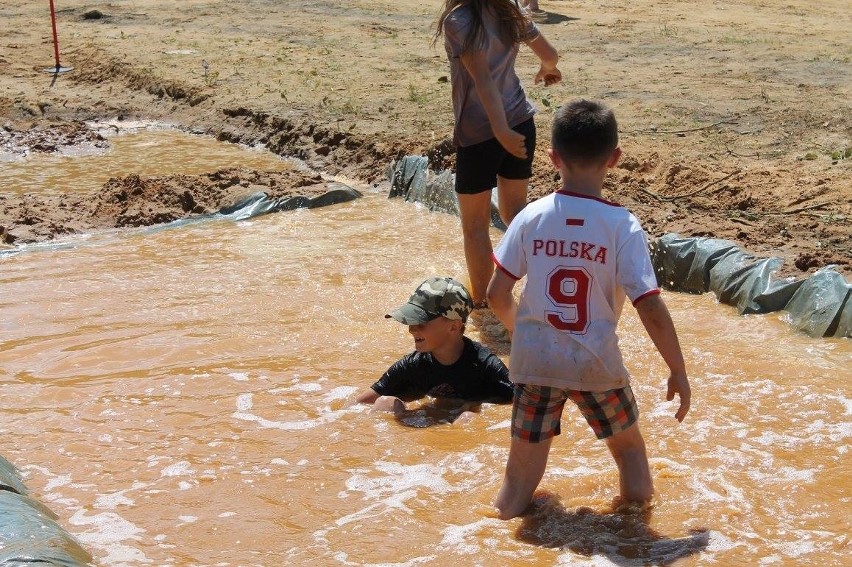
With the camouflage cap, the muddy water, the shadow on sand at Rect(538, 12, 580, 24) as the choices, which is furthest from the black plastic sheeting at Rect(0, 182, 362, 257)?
the shadow on sand at Rect(538, 12, 580, 24)

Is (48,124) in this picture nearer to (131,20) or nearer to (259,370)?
(131,20)

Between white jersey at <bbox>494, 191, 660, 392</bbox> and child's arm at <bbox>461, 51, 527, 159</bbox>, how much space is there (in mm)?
1712

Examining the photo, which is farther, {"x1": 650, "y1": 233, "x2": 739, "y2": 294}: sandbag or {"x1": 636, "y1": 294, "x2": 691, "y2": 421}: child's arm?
{"x1": 650, "y1": 233, "x2": 739, "y2": 294}: sandbag

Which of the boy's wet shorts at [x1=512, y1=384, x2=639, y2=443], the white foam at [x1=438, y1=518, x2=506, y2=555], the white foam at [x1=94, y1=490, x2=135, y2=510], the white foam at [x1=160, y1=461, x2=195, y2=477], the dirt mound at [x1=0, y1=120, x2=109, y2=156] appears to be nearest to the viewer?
the boy's wet shorts at [x1=512, y1=384, x2=639, y2=443]

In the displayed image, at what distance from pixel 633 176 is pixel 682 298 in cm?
184

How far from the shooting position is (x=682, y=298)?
641 cm

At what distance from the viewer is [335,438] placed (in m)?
4.75

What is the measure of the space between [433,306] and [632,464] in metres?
1.28

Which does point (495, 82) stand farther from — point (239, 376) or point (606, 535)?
point (606, 535)

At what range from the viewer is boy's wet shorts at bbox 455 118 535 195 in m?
5.67

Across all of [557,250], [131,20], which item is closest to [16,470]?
[557,250]

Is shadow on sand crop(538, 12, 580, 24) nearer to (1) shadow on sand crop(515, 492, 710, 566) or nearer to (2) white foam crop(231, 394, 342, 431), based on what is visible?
(2) white foam crop(231, 394, 342, 431)

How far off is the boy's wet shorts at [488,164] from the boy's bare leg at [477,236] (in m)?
0.06

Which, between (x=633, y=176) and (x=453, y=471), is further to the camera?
(x=633, y=176)
